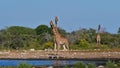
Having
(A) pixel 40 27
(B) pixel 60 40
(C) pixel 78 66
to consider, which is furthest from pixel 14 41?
(C) pixel 78 66

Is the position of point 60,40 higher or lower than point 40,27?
lower

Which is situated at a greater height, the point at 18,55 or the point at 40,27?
the point at 40,27

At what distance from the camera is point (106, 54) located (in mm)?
39156

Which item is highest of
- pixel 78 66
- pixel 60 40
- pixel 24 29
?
pixel 24 29

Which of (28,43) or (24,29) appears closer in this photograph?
(28,43)

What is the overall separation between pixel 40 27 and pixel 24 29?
4.55m

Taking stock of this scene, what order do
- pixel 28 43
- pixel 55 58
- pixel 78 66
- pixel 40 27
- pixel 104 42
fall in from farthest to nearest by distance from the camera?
pixel 40 27
pixel 104 42
pixel 28 43
pixel 55 58
pixel 78 66

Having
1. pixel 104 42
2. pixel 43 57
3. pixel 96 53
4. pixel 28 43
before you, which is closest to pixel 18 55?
pixel 43 57

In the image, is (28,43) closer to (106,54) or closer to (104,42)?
(104,42)

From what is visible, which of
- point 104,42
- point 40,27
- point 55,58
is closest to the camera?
point 55,58

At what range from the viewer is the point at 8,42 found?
60.8 metres

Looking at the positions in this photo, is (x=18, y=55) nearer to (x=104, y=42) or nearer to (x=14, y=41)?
(x=14, y=41)

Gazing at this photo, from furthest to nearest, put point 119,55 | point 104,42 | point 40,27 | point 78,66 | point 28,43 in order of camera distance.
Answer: point 40,27
point 104,42
point 28,43
point 119,55
point 78,66

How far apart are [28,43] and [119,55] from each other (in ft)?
75.1
